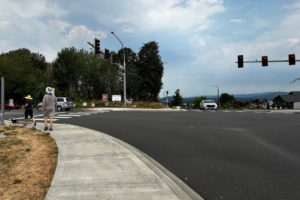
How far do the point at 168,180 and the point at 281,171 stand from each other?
93.0 inches

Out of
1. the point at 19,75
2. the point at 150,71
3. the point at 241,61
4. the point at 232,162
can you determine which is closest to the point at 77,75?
the point at 19,75

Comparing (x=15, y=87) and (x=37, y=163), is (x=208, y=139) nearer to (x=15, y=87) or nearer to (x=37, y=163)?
(x=37, y=163)

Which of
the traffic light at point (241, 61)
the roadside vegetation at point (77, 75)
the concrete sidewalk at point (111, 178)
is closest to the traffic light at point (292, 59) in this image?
the traffic light at point (241, 61)

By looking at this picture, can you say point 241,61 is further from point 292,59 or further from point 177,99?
point 177,99

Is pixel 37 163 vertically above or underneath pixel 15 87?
underneath

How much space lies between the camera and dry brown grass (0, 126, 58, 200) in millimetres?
3246

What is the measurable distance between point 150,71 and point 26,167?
189ft

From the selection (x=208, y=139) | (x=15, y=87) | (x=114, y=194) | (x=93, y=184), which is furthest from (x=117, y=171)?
(x=15, y=87)

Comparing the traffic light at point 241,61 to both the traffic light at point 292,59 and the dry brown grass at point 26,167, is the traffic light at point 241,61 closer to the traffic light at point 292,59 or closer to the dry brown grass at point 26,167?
the traffic light at point 292,59

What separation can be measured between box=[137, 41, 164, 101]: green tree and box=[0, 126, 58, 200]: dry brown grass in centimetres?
5410

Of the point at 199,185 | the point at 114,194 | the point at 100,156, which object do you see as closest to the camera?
the point at 114,194

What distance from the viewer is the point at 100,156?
5.08 m

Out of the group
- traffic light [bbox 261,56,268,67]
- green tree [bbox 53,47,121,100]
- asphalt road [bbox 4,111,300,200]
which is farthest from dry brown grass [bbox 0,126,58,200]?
green tree [bbox 53,47,121,100]

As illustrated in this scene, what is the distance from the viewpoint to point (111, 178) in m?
3.71
